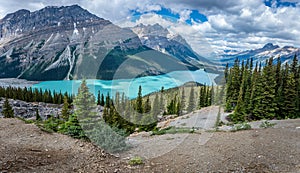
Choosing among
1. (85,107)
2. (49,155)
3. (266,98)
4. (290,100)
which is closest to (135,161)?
(49,155)

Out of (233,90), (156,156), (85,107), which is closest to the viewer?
(156,156)

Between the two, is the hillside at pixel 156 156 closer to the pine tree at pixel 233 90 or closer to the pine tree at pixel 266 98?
the pine tree at pixel 266 98

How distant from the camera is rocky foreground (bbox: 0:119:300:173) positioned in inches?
299

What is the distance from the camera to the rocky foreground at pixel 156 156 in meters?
7.60

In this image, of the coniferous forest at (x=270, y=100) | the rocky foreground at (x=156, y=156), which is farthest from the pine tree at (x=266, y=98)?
the rocky foreground at (x=156, y=156)

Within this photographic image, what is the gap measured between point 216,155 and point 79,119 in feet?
25.1

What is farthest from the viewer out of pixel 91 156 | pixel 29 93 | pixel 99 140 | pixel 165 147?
pixel 29 93

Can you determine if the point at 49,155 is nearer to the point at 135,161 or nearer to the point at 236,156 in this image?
the point at 135,161

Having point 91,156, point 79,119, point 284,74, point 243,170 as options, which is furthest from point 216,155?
point 284,74

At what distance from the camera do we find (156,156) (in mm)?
9414

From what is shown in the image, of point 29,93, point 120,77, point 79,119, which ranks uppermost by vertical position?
point 120,77

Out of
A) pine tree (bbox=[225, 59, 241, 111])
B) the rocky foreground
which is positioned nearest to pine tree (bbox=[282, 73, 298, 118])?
pine tree (bbox=[225, 59, 241, 111])

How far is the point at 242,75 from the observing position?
145ft

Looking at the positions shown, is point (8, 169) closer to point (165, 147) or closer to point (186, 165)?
point (186, 165)
